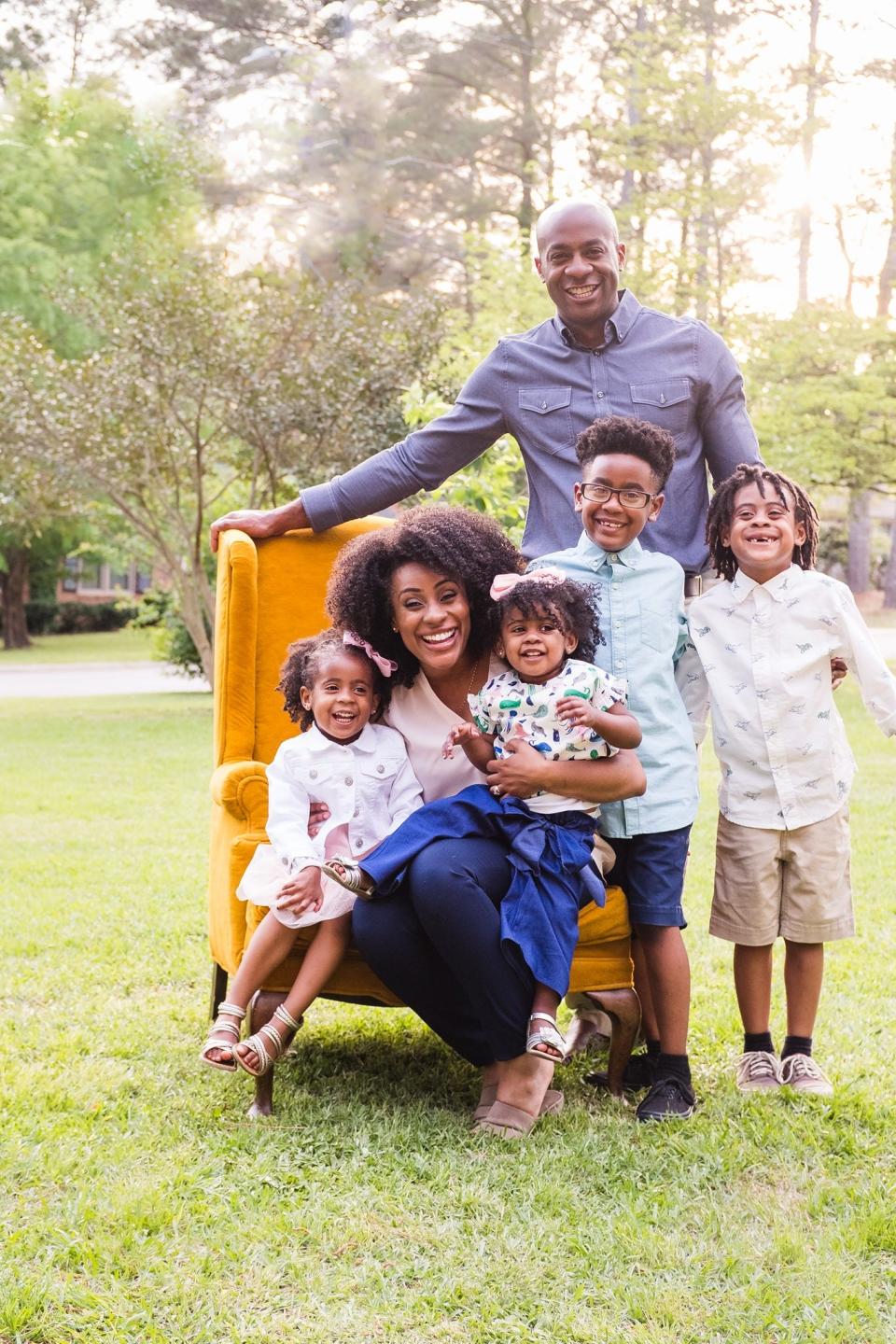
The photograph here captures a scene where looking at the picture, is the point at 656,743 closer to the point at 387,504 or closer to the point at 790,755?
the point at 790,755

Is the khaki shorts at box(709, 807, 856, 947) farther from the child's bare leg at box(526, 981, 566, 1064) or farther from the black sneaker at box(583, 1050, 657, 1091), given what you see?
the child's bare leg at box(526, 981, 566, 1064)

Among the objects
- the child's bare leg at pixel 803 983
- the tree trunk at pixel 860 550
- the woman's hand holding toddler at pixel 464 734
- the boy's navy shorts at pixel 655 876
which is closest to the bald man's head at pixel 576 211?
the woman's hand holding toddler at pixel 464 734

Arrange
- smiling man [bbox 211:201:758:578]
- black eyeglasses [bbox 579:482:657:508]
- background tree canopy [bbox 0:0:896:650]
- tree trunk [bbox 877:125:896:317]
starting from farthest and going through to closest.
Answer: tree trunk [bbox 877:125:896:317] < background tree canopy [bbox 0:0:896:650] < smiling man [bbox 211:201:758:578] < black eyeglasses [bbox 579:482:657:508]

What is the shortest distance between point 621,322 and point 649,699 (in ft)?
3.44

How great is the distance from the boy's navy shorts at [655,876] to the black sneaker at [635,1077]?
1.40 ft

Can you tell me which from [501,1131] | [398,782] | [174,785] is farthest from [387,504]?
[174,785]

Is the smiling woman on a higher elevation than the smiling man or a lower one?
lower

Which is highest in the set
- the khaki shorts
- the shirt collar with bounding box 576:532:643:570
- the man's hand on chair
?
the man's hand on chair

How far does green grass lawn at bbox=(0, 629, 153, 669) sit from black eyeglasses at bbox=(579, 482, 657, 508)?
65.7 feet

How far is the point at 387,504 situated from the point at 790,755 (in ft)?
4.54

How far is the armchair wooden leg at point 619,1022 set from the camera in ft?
10.7

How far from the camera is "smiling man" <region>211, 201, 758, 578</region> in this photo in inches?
137

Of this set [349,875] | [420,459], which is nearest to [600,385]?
[420,459]

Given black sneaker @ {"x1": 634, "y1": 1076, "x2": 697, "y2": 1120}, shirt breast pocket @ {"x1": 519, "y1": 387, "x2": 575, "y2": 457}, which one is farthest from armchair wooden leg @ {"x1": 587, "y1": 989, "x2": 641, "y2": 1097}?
shirt breast pocket @ {"x1": 519, "y1": 387, "x2": 575, "y2": 457}
